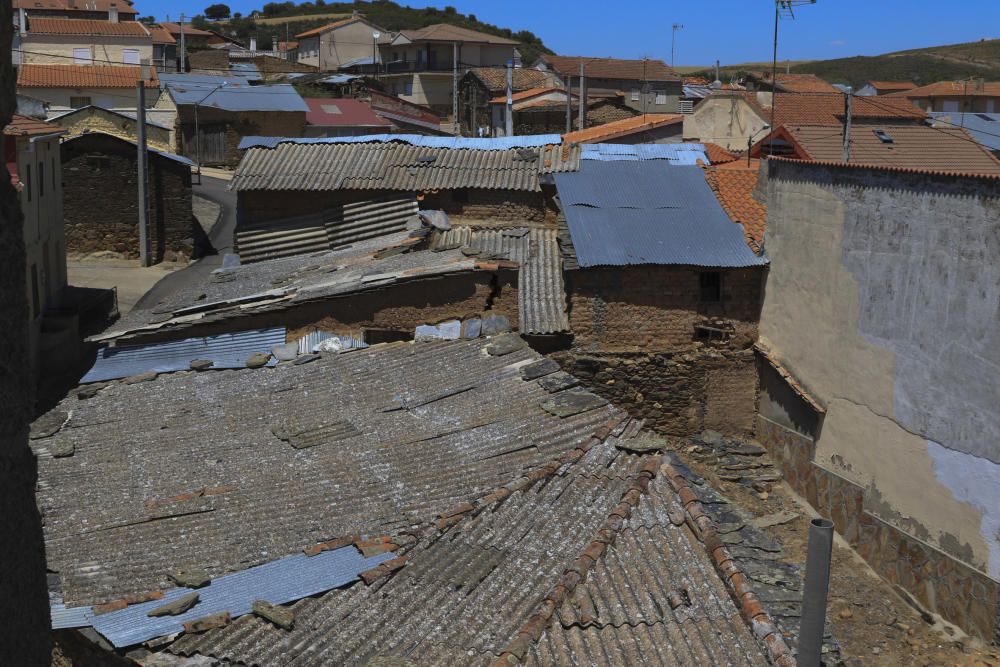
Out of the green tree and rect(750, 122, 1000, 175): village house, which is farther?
the green tree

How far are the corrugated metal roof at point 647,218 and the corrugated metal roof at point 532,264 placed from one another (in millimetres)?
575

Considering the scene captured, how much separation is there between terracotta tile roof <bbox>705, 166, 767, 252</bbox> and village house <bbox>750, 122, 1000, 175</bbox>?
2821 mm

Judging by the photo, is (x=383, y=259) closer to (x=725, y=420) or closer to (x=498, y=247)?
(x=498, y=247)

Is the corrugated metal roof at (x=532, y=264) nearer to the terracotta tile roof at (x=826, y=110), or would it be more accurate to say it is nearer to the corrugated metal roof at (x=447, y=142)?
the corrugated metal roof at (x=447, y=142)

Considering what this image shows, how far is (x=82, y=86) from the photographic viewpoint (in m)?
41.0

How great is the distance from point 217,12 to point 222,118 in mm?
66283

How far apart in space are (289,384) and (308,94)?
38.7 metres

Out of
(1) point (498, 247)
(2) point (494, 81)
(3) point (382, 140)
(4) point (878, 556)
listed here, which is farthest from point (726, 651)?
(2) point (494, 81)

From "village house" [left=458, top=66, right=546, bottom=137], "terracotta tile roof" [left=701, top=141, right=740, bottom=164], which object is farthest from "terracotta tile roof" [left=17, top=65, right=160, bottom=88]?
"terracotta tile roof" [left=701, top=141, right=740, bottom=164]

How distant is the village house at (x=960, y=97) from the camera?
49.8 meters

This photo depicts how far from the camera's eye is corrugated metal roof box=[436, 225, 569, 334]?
51.8ft

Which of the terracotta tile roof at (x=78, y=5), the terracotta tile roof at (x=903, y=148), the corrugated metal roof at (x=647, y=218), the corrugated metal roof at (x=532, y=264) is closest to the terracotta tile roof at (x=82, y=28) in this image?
the terracotta tile roof at (x=78, y=5)

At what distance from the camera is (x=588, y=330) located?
16750mm

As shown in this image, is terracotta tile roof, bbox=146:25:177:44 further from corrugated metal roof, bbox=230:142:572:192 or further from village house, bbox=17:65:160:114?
corrugated metal roof, bbox=230:142:572:192
